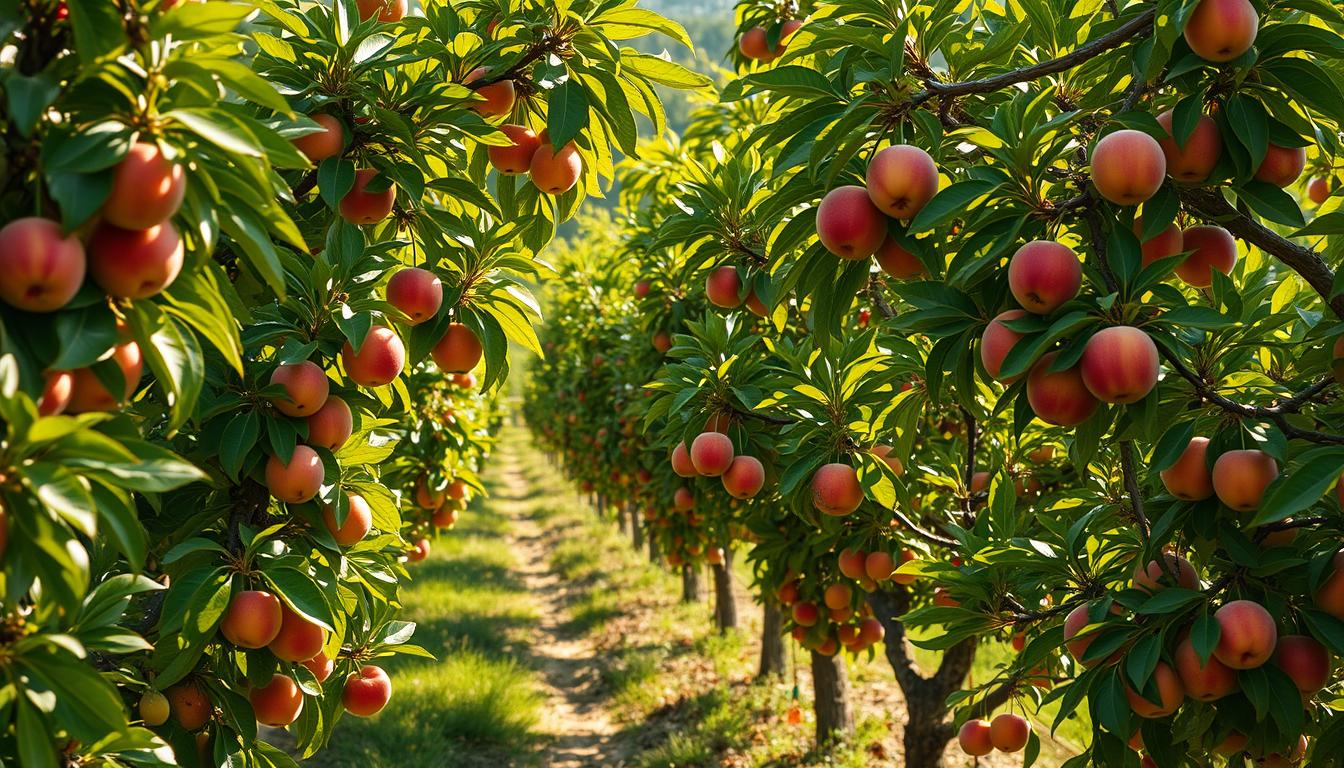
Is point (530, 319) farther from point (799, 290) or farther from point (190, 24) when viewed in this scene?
point (190, 24)

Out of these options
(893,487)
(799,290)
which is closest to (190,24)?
(799,290)

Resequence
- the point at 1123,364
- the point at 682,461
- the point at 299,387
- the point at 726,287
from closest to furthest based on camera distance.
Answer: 1. the point at 1123,364
2. the point at 299,387
3. the point at 726,287
4. the point at 682,461

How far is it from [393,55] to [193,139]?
933mm

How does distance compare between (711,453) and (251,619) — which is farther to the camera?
(711,453)

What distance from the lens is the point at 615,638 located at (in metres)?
11.9

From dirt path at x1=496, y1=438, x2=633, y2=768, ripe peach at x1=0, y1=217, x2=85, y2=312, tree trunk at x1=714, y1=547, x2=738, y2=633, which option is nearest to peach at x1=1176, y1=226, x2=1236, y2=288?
ripe peach at x1=0, y1=217, x2=85, y2=312

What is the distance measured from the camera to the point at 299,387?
2.03 m

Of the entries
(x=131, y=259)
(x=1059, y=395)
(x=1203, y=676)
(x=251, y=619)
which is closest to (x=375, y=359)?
(x=251, y=619)

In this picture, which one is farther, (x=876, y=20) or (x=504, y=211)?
(x=504, y=211)

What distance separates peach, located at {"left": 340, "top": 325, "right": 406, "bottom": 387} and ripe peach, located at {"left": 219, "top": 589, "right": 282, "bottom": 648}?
0.51 meters

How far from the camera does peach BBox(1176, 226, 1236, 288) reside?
2141 mm

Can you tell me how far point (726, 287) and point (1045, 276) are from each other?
65.3 inches

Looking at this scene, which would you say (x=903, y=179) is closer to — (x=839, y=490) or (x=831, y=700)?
(x=839, y=490)

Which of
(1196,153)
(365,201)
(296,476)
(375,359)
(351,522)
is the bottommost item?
(351,522)
